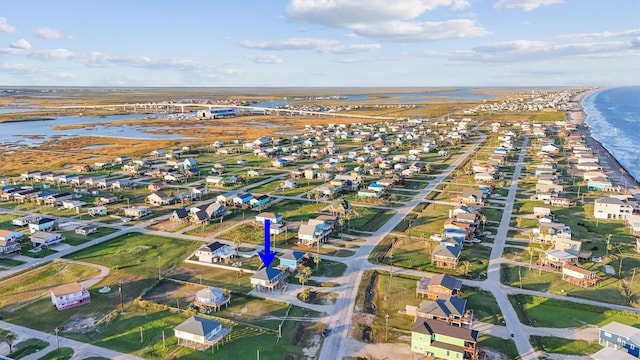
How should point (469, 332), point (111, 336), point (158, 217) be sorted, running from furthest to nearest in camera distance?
1. point (158, 217)
2. point (111, 336)
3. point (469, 332)

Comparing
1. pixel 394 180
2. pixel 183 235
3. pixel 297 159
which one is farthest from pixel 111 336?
pixel 297 159

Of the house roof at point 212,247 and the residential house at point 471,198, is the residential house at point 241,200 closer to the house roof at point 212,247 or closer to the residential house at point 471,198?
the house roof at point 212,247

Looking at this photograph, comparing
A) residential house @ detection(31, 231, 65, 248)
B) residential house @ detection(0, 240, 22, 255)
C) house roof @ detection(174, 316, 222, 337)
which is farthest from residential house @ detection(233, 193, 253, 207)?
house roof @ detection(174, 316, 222, 337)

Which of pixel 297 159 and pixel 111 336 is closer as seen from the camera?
pixel 111 336

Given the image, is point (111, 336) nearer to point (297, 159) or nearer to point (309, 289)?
point (309, 289)

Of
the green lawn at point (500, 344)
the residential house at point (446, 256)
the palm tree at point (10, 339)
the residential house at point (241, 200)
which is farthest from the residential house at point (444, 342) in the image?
the residential house at point (241, 200)

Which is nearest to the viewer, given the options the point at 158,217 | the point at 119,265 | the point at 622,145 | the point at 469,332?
the point at 469,332

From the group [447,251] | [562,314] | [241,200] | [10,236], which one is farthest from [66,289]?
[562,314]
